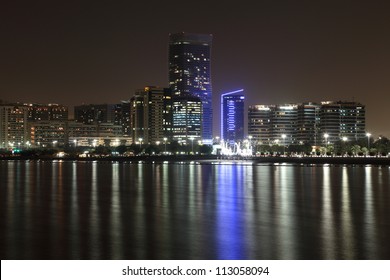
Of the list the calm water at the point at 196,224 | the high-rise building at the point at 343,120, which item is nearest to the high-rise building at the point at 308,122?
the high-rise building at the point at 343,120

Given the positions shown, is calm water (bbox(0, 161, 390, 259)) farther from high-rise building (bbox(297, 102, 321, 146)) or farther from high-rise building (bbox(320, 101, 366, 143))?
high-rise building (bbox(297, 102, 321, 146))

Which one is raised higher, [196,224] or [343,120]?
[343,120]

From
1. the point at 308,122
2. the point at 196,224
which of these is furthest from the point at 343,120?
the point at 196,224

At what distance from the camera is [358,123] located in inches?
7362

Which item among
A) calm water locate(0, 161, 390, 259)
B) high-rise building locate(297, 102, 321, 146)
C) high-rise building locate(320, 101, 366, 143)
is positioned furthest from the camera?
high-rise building locate(297, 102, 321, 146)

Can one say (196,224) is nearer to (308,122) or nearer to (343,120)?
(343,120)

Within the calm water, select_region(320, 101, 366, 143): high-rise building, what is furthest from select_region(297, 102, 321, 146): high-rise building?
the calm water

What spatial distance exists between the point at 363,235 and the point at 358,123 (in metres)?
176

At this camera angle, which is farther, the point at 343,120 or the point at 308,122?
the point at 308,122

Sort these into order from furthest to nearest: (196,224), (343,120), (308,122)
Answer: (308,122) → (343,120) → (196,224)

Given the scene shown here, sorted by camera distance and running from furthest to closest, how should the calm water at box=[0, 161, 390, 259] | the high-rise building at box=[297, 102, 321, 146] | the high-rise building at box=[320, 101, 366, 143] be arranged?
the high-rise building at box=[297, 102, 321, 146] → the high-rise building at box=[320, 101, 366, 143] → the calm water at box=[0, 161, 390, 259]

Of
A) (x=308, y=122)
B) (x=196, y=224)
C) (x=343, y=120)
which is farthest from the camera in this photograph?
(x=308, y=122)

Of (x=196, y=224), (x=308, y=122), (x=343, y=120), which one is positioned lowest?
(x=196, y=224)
